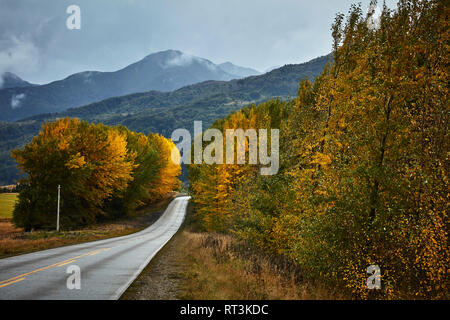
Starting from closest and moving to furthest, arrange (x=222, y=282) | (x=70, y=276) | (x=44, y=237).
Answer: (x=222, y=282) → (x=70, y=276) → (x=44, y=237)

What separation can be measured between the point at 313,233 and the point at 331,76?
861 cm

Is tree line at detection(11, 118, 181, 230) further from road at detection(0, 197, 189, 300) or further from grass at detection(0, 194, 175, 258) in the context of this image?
road at detection(0, 197, 189, 300)

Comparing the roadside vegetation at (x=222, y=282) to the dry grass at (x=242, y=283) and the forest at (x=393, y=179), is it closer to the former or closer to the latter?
the dry grass at (x=242, y=283)

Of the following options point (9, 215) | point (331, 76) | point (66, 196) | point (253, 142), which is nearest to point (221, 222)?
point (253, 142)

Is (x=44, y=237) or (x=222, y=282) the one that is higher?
(x=222, y=282)

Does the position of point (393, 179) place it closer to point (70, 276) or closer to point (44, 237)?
point (70, 276)

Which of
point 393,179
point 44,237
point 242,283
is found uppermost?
point 393,179

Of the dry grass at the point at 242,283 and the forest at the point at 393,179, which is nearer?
the forest at the point at 393,179

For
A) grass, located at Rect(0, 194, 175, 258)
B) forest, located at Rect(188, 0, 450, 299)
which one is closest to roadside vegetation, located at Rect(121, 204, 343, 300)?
forest, located at Rect(188, 0, 450, 299)

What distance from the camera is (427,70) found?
9305 millimetres

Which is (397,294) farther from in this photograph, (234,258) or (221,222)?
(221,222)

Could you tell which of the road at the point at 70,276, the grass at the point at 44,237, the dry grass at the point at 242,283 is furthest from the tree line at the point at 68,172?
the dry grass at the point at 242,283

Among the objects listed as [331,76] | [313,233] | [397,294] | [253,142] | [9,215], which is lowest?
[9,215]

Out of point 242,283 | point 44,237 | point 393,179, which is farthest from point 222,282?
point 44,237
